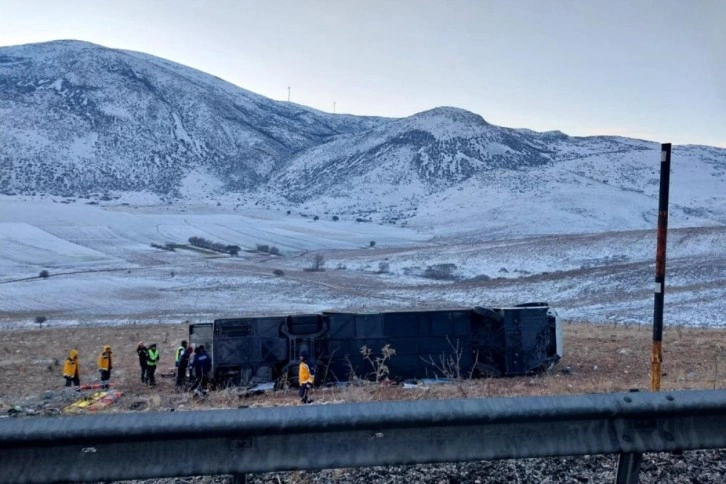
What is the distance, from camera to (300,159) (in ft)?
455

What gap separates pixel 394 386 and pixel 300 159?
5093 inches

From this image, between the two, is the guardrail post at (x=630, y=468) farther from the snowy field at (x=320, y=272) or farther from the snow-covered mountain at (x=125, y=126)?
the snow-covered mountain at (x=125, y=126)

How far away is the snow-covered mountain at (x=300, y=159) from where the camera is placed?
9106cm

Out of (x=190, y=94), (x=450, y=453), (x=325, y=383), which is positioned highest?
(x=190, y=94)

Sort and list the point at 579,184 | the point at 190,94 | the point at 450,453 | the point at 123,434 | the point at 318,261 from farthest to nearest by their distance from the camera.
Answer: the point at 190,94, the point at 579,184, the point at 318,261, the point at 450,453, the point at 123,434

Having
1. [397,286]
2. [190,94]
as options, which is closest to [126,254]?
[397,286]

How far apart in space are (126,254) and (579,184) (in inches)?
2724

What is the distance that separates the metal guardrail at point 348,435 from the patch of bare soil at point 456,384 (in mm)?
538

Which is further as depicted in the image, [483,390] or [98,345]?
[98,345]

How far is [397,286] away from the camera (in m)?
42.6

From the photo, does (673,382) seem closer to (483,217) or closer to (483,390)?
(483,390)

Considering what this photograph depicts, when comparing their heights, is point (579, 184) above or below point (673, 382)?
above

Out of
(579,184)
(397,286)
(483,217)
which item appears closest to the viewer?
(397,286)

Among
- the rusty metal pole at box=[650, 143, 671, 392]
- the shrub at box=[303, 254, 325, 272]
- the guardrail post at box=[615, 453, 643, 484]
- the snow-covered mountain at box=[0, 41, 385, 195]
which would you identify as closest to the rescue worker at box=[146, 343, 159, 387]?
the rusty metal pole at box=[650, 143, 671, 392]
